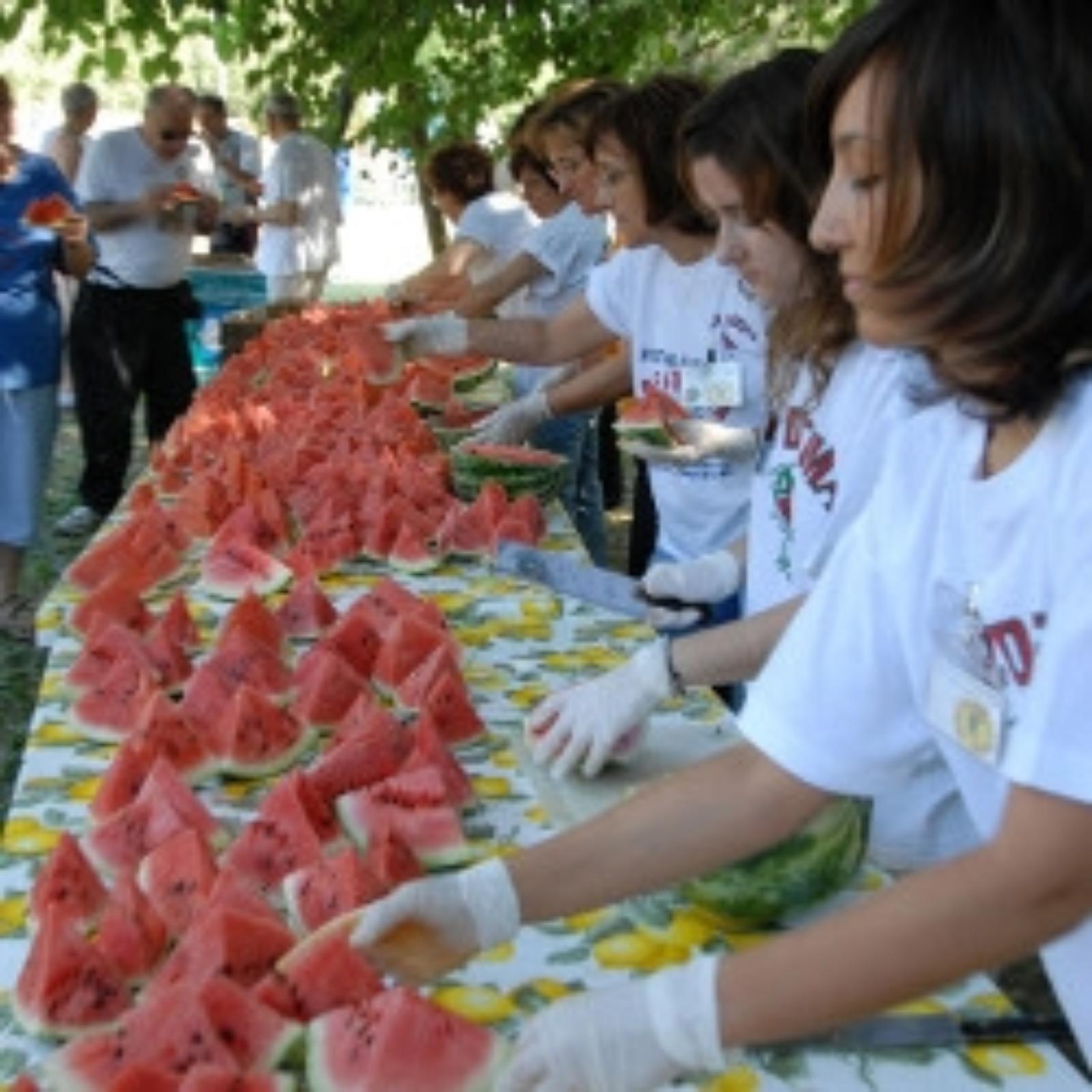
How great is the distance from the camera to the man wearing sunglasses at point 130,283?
22.9ft

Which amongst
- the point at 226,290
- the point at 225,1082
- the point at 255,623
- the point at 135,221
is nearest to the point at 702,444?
the point at 255,623

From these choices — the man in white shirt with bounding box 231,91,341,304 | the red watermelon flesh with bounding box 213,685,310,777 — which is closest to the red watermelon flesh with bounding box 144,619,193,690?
the red watermelon flesh with bounding box 213,685,310,777

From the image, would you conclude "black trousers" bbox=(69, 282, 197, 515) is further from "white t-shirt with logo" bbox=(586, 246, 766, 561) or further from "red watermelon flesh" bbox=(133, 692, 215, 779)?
"red watermelon flesh" bbox=(133, 692, 215, 779)

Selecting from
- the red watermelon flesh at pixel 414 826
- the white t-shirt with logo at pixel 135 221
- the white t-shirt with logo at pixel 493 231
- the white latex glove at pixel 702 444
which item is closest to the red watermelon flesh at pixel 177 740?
the red watermelon flesh at pixel 414 826

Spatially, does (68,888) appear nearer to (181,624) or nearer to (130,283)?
(181,624)

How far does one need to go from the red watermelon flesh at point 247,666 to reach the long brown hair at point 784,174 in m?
0.92

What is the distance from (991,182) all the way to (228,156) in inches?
417

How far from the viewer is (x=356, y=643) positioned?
2.45 m

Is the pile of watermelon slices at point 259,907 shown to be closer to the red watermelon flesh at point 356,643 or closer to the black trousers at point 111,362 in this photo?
the red watermelon flesh at point 356,643

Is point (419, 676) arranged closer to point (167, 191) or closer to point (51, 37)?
point (51, 37)

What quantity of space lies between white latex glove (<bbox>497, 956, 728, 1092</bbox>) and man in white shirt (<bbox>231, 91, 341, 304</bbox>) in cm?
835

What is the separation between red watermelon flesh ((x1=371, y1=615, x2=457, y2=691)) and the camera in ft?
7.84

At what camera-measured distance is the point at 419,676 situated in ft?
7.54

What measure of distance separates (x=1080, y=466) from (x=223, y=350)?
6817mm
